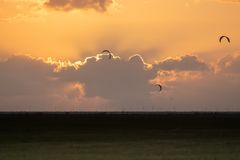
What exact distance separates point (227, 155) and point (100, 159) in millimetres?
8058

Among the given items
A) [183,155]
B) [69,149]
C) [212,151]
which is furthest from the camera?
[69,149]

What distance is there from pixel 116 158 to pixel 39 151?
24.7 feet

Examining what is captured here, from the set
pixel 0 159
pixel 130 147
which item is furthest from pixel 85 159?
pixel 130 147

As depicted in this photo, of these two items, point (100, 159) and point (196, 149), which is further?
point (196, 149)

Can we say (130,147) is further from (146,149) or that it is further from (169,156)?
(169,156)

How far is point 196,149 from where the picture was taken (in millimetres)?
39000

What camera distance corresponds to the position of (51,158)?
109 ft

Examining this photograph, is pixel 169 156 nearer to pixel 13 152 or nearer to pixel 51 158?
pixel 51 158

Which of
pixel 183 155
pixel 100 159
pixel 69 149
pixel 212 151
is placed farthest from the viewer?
pixel 69 149

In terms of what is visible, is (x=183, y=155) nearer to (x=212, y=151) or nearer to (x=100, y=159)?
(x=212, y=151)

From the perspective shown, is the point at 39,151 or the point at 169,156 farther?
the point at 39,151

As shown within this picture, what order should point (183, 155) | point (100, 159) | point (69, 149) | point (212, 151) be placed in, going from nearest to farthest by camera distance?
1. point (100, 159)
2. point (183, 155)
3. point (212, 151)
4. point (69, 149)

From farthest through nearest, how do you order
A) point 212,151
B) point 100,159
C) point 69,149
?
1. point 69,149
2. point 212,151
3. point 100,159

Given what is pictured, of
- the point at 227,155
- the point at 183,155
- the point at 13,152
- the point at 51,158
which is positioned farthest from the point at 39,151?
the point at 227,155
